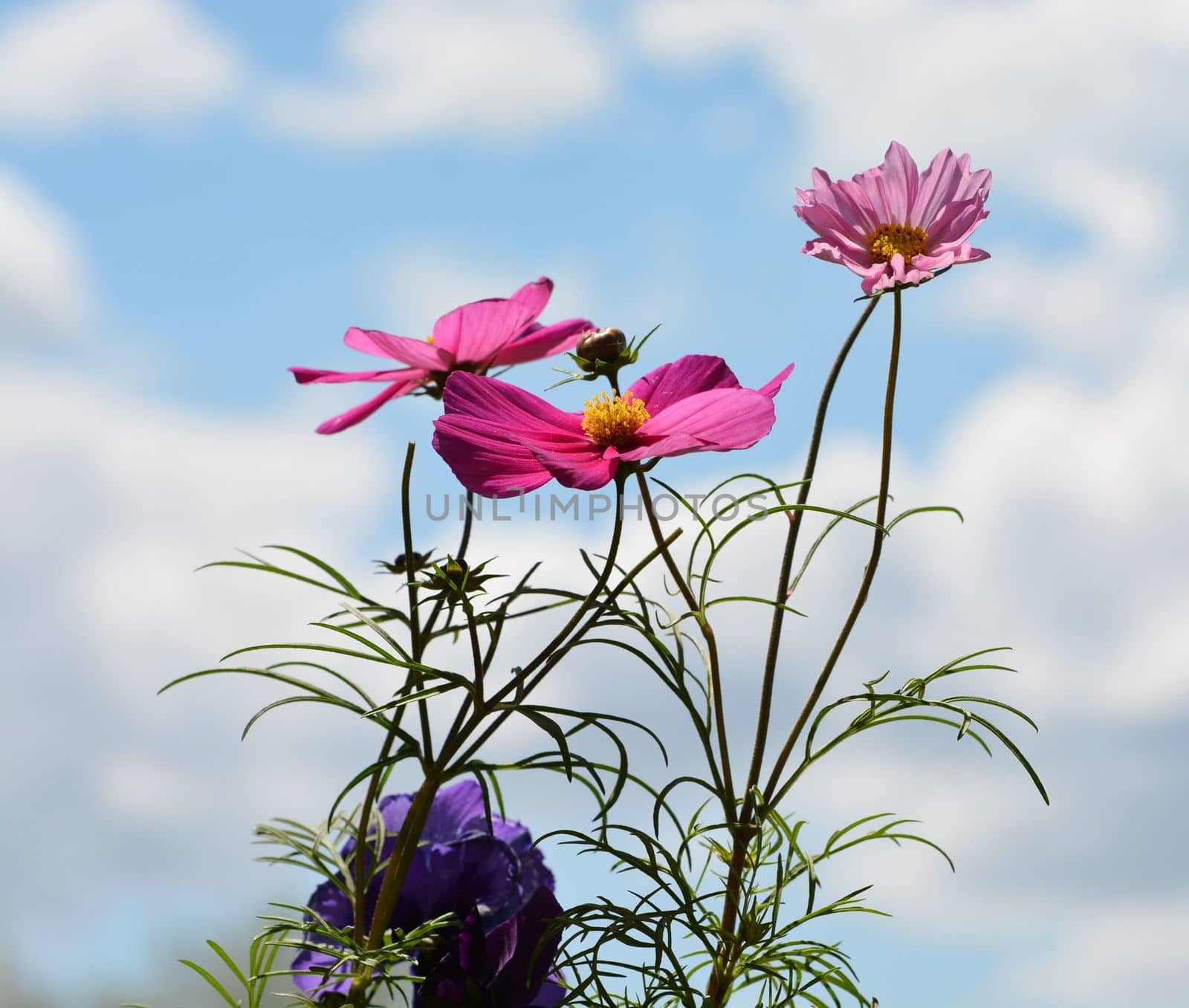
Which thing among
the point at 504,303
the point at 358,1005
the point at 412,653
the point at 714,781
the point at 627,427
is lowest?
the point at 358,1005

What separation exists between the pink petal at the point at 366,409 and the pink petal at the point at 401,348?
0.05 meters

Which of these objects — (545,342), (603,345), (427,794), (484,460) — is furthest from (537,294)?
(427,794)

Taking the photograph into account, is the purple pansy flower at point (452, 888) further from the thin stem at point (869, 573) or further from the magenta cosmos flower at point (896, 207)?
the magenta cosmos flower at point (896, 207)

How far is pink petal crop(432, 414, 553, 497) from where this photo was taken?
0.81m

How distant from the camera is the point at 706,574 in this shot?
91 cm

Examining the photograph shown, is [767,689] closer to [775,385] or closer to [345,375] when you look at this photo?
[775,385]

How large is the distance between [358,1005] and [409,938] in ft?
0.22

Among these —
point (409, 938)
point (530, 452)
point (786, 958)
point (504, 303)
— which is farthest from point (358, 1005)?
point (504, 303)

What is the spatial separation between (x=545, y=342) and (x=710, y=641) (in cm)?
32

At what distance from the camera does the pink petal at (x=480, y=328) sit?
98cm

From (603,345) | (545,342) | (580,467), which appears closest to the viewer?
(580,467)

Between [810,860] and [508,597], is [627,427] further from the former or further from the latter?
[810,860]

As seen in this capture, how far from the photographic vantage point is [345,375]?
1073 millimetres

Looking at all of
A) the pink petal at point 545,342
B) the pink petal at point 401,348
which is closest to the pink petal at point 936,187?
the pink petal at point 545,342
